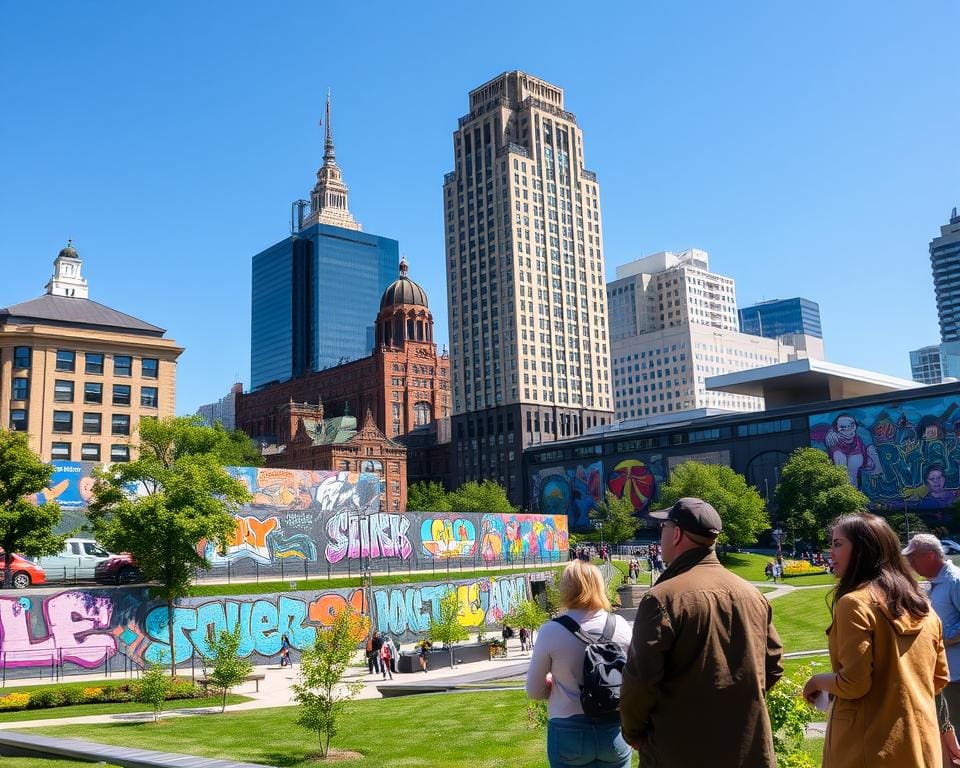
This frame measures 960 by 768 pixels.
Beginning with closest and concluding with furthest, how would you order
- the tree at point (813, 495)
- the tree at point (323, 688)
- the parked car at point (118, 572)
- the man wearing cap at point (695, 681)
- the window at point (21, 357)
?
1. the man wearing cap at point (695, 681)
2. the tree at point (323, 688)
3. the parked car at point (118, 572)
4. the window at point (21, 357)
5. the tree at point (813, 495)

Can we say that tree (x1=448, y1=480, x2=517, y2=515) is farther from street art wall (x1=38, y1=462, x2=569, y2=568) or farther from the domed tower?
the domed tower

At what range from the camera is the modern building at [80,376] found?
6556cm

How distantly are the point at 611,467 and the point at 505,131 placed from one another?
190ft

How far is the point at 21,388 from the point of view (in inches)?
2594

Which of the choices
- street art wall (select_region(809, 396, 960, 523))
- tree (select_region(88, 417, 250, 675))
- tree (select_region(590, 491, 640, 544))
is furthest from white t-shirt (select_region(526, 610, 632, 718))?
street art wall (select_region(809, 396, 960, 523))

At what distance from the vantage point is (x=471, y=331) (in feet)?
431

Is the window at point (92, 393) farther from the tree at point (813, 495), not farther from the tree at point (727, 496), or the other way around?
the tree at point (813, 495)

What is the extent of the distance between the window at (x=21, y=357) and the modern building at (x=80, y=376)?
0.08m

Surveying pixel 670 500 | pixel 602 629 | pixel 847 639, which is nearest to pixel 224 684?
pixel 602 629

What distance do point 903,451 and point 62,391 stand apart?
74.7 m

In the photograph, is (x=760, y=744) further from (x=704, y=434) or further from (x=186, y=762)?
(x=704, y=434)

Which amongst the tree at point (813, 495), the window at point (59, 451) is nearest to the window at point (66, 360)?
the window at point (59, 451)

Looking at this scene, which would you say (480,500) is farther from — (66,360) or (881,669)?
(881,669)

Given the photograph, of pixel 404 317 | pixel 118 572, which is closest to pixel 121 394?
pixel 118 572
